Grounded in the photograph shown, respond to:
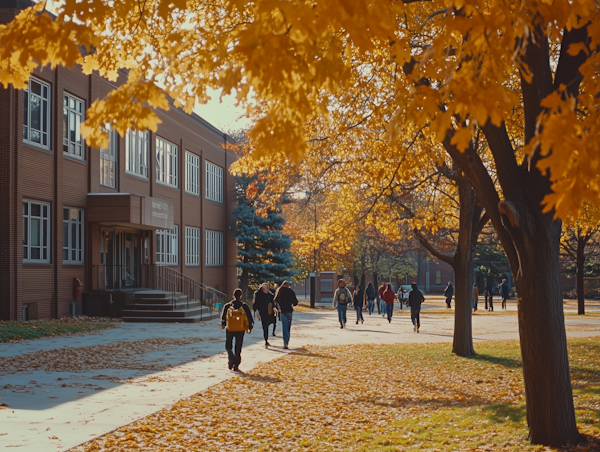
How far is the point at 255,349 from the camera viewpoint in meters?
18.8

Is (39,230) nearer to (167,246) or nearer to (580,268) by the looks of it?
(167,246)

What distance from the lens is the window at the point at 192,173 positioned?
134ft

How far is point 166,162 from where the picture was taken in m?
37.5

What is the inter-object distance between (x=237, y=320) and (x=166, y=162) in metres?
24.4

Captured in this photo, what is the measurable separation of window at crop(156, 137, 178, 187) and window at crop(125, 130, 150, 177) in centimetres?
160

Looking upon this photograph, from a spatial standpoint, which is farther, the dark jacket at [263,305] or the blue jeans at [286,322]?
the dark jacket at [263,305]

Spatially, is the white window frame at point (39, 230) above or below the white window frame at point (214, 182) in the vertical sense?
below

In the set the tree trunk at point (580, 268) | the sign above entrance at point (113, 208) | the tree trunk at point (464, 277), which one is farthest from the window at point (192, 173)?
the tree trunk at point (464, 277)

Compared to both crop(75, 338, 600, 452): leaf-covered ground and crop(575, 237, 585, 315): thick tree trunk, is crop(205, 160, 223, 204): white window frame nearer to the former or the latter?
crop(575, 237, 585, 315): thick tree trunk

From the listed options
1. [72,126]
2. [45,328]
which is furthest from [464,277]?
[72,126]

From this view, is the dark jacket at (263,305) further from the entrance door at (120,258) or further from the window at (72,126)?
the entrance door at (120,258)

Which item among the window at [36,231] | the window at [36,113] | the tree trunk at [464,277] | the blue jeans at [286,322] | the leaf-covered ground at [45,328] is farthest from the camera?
the window at [36,231]

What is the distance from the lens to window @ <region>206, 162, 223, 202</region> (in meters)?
44.9

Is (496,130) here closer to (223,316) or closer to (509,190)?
(509,190)
